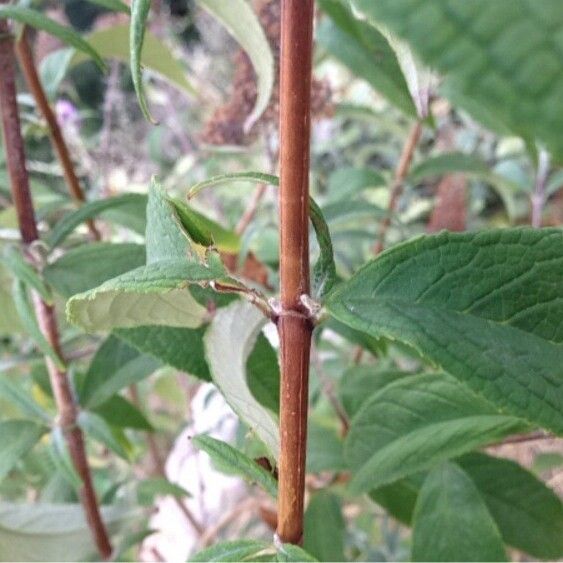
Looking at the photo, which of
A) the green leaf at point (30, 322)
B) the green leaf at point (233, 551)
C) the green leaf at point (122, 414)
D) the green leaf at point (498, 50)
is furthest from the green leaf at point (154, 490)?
the green leaf at point (498, 50)

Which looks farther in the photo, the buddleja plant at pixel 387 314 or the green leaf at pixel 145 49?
the green leaf at pixel 145 49

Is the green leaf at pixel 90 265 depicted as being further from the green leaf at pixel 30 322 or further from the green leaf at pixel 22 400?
the green leaf at pixel 22 400

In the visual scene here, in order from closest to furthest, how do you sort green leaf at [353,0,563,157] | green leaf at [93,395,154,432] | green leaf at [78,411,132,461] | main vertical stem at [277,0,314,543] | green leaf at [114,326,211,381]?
green leaf at [353,0,563,157] → main vertical stem at [277,0,314,543] → green leaf at [114,326,211,381] → green leaf at [78,411,132,461] → green leaf at [93,395,154,432]

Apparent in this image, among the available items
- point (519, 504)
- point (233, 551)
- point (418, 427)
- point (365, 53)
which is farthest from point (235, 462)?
point (365, 53)

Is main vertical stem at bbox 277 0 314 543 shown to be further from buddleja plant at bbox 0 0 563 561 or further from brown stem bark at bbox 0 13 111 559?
brown stem bark at bbox 0 13 111 559

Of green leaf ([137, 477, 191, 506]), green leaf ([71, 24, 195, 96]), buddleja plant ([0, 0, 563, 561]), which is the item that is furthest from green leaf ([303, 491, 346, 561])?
green leaf ([71, 24, 195, 96])

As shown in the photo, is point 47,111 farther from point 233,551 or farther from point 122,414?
point 233,551

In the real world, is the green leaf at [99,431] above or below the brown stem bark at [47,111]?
below
